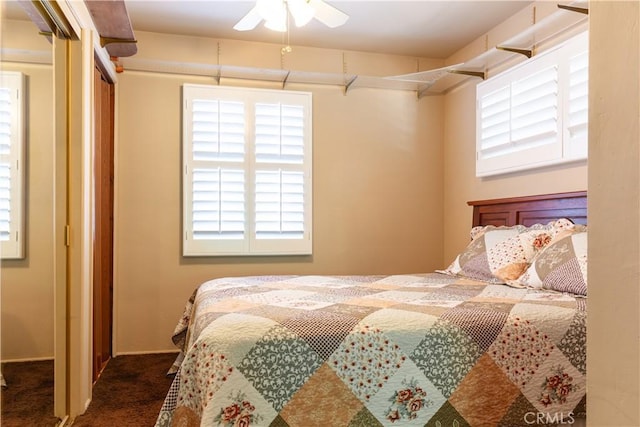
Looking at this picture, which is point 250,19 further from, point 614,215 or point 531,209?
point 614,215

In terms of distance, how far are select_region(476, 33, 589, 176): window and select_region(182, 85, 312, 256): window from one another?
1.43 m

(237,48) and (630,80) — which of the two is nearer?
(630,80)

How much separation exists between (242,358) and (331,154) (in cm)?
274

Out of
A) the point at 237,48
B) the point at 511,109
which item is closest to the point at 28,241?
the point at 237,48

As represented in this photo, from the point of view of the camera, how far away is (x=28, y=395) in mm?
1955

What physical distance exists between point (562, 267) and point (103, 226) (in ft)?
9.43

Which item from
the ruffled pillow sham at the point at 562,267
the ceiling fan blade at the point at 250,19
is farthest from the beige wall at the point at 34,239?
the ruffled pillow sham at the point at 562,267

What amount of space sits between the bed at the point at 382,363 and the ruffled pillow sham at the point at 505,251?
0.56 meters

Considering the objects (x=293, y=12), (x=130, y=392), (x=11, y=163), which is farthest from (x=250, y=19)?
(x=130, y=392)

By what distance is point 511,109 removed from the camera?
10.5 ft

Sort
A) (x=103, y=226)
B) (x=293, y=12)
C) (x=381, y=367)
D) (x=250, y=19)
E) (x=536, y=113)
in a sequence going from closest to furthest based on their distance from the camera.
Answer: (x=381, y=367), (x=293, y=12), (x=250, y=19), (x=536, y=113), (x=103, y=226)

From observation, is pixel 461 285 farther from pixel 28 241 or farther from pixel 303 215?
pixel 28 241

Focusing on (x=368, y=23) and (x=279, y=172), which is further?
(x=279, y=172)

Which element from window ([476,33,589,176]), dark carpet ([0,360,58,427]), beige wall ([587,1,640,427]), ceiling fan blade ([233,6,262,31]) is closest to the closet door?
dark carpet ([0,360,58,427])
